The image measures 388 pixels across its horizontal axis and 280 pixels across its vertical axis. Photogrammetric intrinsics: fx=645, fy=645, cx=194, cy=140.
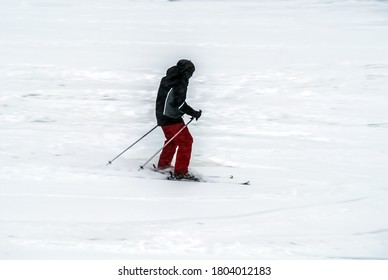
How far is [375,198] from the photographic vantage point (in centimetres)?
614

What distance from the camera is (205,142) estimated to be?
8.06m

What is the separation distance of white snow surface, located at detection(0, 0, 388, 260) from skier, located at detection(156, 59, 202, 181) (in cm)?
27

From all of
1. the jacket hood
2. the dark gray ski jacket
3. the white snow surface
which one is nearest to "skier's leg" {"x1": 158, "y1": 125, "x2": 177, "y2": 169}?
the white snow surface

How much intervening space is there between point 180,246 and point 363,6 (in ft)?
56.6

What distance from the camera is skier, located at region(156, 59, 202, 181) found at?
6191 mm

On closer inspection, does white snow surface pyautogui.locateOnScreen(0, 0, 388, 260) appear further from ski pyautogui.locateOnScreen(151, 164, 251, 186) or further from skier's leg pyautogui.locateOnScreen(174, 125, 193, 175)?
skier's leg pyautogui.locateOnScreen(174, 125, 193, 175)

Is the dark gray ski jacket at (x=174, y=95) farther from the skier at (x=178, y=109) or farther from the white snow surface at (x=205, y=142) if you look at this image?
the white snow surface at (x=205, y=142)

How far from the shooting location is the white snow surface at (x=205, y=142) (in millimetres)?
5176

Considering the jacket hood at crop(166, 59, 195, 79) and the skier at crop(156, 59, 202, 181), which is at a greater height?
the jacket hood at crop(166, 59, 195, 79)

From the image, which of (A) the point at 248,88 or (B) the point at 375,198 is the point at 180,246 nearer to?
(B) the point at 375,198

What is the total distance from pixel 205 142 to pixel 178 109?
1801 millimetres

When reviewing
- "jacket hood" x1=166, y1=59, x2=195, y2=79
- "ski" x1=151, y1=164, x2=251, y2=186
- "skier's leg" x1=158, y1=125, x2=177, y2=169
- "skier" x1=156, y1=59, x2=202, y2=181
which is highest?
"jacket hood" x1=166, y1=59, x2=195, y2=79

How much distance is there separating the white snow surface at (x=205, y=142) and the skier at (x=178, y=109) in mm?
265

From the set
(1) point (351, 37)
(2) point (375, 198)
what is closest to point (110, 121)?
(2) point (375, 198)
